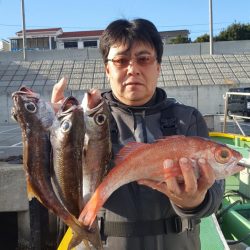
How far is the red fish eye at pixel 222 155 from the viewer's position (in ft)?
7.05

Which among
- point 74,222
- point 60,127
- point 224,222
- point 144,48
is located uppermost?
point 144,48

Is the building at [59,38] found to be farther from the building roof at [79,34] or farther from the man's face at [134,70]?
the man's face at [134,70]

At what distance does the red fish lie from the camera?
2105 millimetres

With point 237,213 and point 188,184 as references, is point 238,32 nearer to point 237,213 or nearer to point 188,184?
point 237,213

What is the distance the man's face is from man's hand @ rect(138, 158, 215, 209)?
58cm

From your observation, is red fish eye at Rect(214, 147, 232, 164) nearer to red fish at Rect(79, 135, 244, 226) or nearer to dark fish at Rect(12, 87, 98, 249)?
red fish at Rect(79, 135, 244, 226)

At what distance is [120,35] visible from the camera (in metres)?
2.55

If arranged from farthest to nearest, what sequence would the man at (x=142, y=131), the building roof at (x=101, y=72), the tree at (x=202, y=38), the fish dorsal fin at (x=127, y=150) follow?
the tree at (x=202, y=38) < the building roof at (x=101, y=72) < the man at (x=142, y=131) < the fish dorsal fin at (x=127, y=150)

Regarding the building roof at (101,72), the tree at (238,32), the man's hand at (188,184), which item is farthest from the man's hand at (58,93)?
the tree at (238,32)

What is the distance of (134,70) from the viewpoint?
245 centimetres

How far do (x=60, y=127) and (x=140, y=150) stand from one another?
1.57 feet

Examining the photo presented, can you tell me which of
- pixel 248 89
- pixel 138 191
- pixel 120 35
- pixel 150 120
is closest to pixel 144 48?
pixel 120 35

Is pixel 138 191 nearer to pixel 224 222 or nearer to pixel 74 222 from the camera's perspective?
pixel 74 222

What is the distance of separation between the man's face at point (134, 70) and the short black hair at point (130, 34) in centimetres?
4
